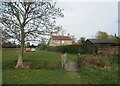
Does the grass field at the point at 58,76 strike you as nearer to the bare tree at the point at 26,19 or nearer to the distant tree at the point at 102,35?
the bare tree at the point at 26,19

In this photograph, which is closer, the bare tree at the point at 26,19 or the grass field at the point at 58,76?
the grass field at the point at 58,76

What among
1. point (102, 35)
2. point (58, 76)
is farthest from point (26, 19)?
point (102, 35)

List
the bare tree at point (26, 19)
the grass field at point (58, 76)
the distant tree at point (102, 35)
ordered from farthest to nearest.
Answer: the distant tree at point (102, 35)
the bare tree at point (26, 19)
the grass field at point (58, 76)

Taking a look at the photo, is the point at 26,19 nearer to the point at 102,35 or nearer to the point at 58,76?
the point at 58,76

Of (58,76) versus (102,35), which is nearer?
(58,76)

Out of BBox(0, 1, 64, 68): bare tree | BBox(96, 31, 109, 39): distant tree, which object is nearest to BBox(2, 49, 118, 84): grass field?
BBox(0, 1, 64, 68): bare tree

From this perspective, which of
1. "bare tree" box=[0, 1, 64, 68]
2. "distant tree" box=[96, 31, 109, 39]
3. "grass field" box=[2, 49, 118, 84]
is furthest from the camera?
"distant tree" box=[96, 31, 109, 39]

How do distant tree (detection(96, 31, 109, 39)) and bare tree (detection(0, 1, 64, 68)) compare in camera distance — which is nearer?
bare tree (detection(0, 1, 64, 68))

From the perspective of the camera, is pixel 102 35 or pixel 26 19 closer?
pixel 26 19

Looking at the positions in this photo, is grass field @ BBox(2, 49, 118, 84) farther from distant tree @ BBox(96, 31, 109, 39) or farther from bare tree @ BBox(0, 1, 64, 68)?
distant tree @ BBox(96, 31, 109, 39)

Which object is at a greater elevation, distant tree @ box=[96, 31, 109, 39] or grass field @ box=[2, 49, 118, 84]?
distant tree @ box=[96, 31, 109, 39]

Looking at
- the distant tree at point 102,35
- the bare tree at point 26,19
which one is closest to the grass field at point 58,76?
the bare tree at point 26,19

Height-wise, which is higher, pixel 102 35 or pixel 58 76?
pixel 102 35

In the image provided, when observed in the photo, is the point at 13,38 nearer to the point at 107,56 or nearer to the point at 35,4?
the point at 35,4
